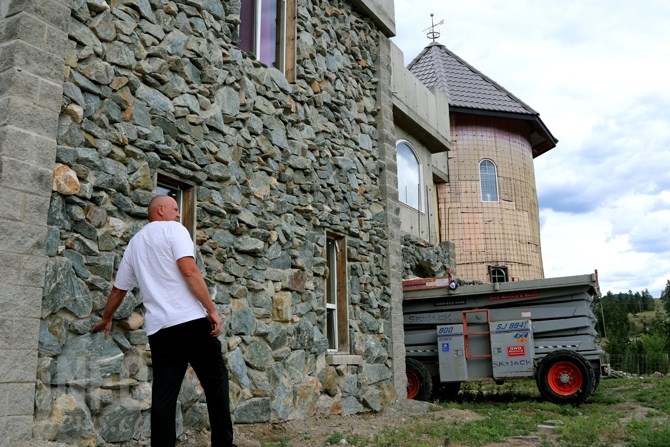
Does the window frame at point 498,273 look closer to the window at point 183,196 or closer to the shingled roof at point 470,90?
the shingled roof at point 470,90

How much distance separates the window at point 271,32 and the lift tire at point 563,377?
6.31 metres

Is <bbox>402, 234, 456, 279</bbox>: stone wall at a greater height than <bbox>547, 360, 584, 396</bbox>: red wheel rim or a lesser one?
greater

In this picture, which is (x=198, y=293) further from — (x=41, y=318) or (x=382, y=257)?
(x=382, y=257)

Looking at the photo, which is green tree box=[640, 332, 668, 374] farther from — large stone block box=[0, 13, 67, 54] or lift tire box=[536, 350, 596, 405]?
large stone block box=[0, 13, 67, 54]

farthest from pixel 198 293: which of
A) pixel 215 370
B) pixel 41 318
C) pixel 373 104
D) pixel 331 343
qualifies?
pixel 373 104

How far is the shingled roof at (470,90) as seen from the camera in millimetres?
19469

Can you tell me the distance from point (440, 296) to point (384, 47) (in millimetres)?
4535

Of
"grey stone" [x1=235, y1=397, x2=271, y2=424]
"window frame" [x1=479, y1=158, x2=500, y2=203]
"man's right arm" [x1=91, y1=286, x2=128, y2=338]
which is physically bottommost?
"grey stone" [x1=235, y1=397, x2=271, y2=424]

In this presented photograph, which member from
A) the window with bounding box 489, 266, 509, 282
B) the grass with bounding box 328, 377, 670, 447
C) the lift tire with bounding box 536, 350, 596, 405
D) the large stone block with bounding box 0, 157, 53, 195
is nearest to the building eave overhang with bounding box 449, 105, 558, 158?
the window with bounding box 489, 266, 509, 282

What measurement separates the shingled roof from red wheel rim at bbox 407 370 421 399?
10.2 metres

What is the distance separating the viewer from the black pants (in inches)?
160

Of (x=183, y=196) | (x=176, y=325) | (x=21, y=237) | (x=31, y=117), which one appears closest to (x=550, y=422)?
(x=183, y=196)

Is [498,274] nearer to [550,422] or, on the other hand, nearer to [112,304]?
[550,422]

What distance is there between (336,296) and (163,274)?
15.6ft
